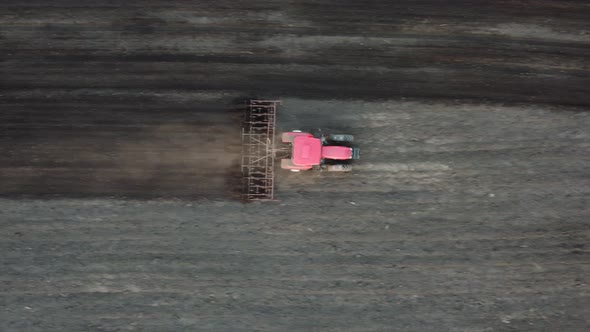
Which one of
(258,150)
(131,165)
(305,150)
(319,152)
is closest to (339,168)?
(319,152)

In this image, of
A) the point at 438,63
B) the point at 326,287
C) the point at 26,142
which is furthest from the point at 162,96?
the point at 438,63

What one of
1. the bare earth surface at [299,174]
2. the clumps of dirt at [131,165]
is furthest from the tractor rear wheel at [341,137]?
the clumps of dirt at [131,165]

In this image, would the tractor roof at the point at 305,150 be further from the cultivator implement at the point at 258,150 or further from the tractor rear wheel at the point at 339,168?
the cultivator implement at the point at 258,150

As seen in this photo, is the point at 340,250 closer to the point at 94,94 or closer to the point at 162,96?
the point at 162,96

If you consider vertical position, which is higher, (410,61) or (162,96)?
(410,61)

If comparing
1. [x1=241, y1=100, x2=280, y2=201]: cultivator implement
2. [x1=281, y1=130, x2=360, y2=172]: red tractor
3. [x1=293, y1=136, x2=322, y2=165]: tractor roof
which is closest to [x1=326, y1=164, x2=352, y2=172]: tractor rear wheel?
[x1=281, y1=130, x2=360, y2=172]: red tractor

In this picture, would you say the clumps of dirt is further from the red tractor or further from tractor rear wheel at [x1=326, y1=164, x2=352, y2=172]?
tractor rear wheel at [x1=326, y1=164, x2=352, y2=172]

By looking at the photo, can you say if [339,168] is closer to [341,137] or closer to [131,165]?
[341,137]
